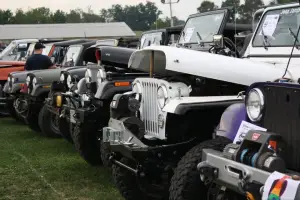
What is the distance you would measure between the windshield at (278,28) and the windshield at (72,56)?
17.4 feet

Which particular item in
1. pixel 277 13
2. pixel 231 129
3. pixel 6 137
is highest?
pixel 277 13

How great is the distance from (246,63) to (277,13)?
1.07 meters

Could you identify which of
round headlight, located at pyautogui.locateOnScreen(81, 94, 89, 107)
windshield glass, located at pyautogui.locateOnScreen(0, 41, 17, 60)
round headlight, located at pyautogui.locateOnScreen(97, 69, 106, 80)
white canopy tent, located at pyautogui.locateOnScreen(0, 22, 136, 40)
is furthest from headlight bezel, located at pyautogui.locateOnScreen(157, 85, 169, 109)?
white canopy tent, located at pyautogui.locateOnScreen(0, 22, 136, 40)

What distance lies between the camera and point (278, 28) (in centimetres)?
527

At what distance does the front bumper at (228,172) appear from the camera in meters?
2.96

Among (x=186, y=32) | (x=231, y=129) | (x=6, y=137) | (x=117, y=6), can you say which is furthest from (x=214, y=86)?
(x=117, y=6)

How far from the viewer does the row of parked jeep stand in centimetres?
316

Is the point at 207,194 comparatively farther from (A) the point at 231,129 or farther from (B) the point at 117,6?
(B) the point at 117,6

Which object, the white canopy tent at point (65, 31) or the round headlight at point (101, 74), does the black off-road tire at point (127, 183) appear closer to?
the round headlight at point (101, 74)

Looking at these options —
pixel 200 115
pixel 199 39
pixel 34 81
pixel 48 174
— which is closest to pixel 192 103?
pixel 200 115

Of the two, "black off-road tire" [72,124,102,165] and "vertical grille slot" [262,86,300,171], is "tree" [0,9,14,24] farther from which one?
"vertical grille slot" [262,86,300,171]

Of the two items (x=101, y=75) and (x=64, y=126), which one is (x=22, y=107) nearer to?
(x=64, y=126)

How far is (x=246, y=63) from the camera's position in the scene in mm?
4633

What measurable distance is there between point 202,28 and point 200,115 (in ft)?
10.7
